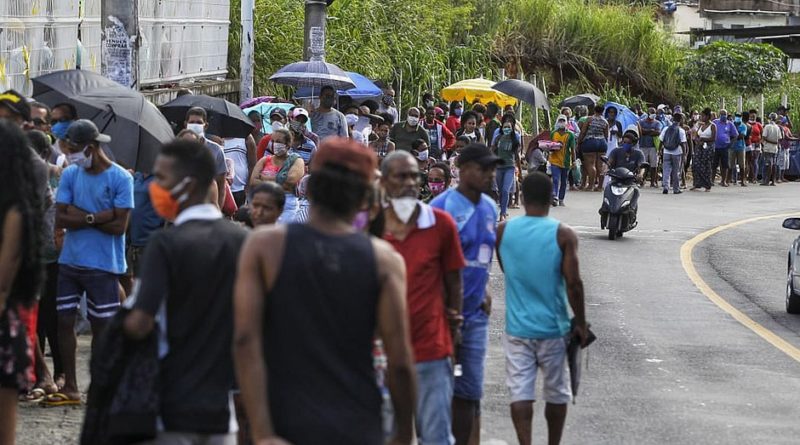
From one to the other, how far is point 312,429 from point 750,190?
108 feet

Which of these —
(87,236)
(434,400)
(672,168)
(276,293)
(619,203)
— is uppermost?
(276,293)

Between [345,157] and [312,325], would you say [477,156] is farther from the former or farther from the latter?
[312,325]

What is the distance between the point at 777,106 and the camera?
1921 inches

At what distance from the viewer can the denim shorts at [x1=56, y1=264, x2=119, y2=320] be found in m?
9.62

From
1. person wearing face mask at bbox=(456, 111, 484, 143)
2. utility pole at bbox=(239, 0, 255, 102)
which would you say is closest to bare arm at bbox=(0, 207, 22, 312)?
utility pole at bbox=(239, 0, 255, 102)

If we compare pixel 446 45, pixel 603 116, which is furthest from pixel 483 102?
pixel 446 45

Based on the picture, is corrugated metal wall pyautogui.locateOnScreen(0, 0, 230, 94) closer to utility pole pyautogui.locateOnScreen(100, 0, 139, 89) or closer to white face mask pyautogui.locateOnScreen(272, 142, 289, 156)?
utility pole pyautogui.locateOnScreen(100, 0, 139, 89)

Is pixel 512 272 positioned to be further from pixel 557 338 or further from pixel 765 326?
pixel 765 326

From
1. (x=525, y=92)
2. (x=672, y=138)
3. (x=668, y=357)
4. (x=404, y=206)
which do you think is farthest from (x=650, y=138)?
(x=404, y=206)

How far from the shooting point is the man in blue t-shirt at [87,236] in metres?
9.55

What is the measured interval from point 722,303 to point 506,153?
347 inches

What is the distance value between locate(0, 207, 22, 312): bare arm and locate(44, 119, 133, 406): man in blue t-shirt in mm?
2968

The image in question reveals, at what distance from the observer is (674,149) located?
32812 millimetres

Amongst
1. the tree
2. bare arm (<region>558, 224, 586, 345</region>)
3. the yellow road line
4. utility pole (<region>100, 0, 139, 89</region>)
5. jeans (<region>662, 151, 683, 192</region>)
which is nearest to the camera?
bare arm (<region>558, 224, 586, 345</region>)
